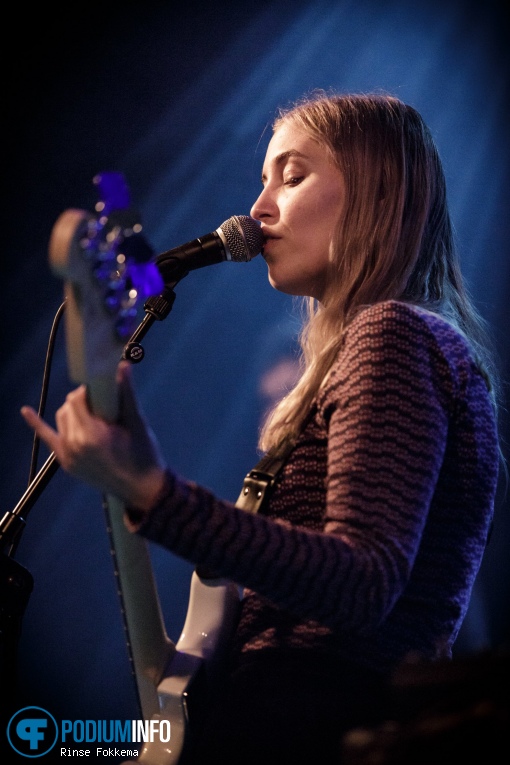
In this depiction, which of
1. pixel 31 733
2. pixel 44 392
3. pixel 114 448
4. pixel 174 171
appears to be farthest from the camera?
pixel 174 171

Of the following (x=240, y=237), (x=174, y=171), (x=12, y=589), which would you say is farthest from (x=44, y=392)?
(x=174, y=171)

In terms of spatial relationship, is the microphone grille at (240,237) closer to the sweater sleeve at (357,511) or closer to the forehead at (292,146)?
the forehead at (292,146)

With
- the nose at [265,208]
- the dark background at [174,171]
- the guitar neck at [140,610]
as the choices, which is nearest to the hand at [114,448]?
the guitar neck at [140,610]

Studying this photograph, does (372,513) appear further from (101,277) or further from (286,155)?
→ (286,155)

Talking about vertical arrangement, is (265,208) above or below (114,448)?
above

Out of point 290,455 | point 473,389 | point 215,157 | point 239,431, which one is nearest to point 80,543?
point 239,431

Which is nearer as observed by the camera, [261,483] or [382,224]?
[261,483]

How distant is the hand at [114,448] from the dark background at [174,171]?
2381 mm

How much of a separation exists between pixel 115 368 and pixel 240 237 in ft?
2.63

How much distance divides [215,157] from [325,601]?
9.36ft

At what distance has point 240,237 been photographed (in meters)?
1.63

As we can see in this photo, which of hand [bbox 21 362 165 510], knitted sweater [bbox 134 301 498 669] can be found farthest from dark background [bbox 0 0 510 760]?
hand [bbox 21 362 165 510]

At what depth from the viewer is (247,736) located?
109 cm

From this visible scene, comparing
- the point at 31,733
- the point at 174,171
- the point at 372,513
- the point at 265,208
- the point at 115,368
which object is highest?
the point at 174,171
